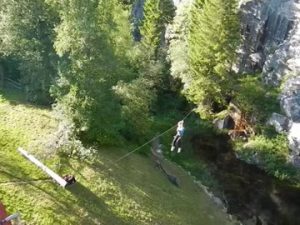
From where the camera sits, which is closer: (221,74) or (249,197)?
(249,197)

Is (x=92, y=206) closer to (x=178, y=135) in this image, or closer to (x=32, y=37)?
(x=178, y=135)

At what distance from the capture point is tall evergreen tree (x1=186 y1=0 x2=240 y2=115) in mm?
41719

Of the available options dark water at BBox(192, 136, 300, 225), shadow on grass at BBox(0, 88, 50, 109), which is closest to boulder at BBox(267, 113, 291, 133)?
dark water at BBox(192, 136, 300, 225)

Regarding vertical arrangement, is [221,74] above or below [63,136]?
above

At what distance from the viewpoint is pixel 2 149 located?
26359 millimetres

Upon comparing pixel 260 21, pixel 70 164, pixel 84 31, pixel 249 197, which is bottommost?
pixel 249 197

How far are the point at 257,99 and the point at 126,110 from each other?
14.4 metres

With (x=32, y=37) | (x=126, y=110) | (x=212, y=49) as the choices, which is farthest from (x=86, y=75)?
(x=212, y=49)

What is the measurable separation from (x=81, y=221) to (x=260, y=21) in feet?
111

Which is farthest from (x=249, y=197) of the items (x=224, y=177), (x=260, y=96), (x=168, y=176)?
(x=260, y=96)

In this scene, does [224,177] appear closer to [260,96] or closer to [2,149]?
[260,96]

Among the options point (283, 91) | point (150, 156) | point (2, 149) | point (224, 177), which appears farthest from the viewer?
point (283, 91)

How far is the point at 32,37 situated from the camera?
35.1 metres

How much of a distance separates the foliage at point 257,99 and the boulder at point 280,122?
0.70 m
